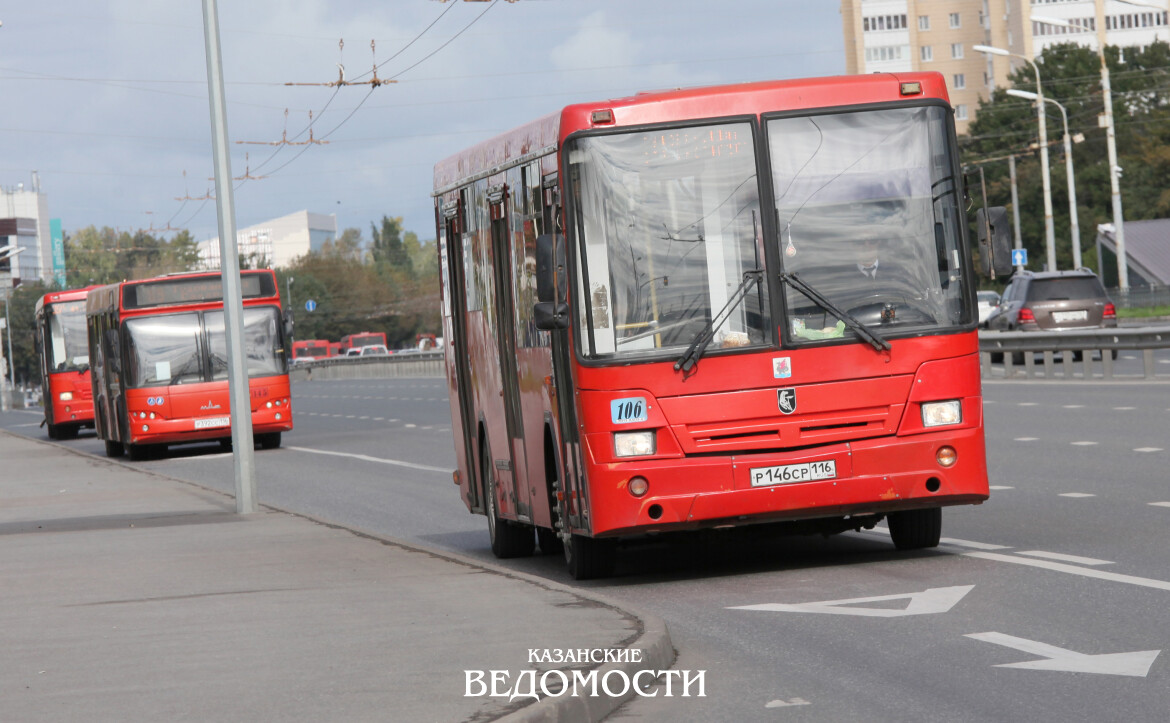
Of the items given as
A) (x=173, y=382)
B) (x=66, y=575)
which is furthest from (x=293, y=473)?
(x=66, y=575)

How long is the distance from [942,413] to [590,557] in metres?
2.24

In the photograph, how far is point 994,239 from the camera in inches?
446

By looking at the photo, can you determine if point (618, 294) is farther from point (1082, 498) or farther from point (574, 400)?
point (1082, 498)

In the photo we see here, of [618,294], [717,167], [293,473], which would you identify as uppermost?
[717,167]

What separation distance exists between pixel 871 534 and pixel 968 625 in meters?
4.63

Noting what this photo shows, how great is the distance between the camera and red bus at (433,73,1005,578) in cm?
1084

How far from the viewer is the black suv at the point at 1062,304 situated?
3834cm

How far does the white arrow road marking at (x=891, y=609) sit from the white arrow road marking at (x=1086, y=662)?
119 cm

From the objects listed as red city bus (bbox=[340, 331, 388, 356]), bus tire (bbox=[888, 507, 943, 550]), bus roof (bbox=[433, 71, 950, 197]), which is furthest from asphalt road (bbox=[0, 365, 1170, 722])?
red city bus (bbox=[340, 331, 388, 356])

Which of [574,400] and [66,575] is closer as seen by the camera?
[574,400]

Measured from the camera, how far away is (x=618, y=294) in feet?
35.8

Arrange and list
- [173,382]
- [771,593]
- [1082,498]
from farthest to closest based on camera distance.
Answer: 1. [173,382]
2. [1082,498]
3. [771,593]

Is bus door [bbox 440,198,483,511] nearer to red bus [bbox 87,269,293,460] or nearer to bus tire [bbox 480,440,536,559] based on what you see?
bus tire [bbox 480,440,536,559]

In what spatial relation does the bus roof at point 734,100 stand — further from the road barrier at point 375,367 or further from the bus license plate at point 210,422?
the road barrier at point 375,367
